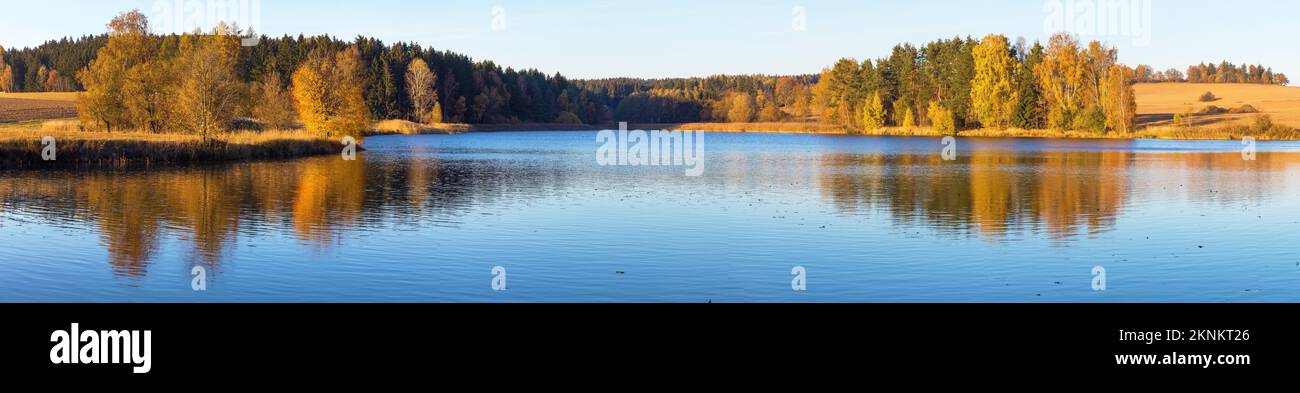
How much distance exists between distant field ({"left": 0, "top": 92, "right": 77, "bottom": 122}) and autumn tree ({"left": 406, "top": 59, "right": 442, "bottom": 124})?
3905 centimetres

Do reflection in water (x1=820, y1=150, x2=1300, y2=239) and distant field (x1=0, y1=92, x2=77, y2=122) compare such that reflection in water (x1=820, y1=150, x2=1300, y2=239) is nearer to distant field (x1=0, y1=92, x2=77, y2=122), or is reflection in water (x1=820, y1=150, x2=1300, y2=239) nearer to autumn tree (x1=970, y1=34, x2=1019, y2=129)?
autumn tree (x1=970, y1=34, x2=1019, y2=129)

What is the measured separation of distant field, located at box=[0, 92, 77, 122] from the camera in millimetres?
80294

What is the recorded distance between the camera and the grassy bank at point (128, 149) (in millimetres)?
41219

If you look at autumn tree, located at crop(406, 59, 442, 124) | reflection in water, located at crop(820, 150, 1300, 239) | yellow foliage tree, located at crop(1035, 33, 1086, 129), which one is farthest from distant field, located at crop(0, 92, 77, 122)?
yellow foliage tree, located at crop(1035, 33, 1086, 129)

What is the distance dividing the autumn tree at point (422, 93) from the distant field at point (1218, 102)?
8557cm

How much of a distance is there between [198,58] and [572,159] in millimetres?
19114

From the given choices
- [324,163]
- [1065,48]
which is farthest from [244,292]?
[1065,48]

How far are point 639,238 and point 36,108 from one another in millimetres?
86541

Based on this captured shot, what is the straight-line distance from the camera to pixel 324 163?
48719 millimetres

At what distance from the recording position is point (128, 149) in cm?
4422

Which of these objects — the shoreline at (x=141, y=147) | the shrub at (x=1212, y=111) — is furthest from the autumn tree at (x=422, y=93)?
the shrub at (x=1212, y=111)
